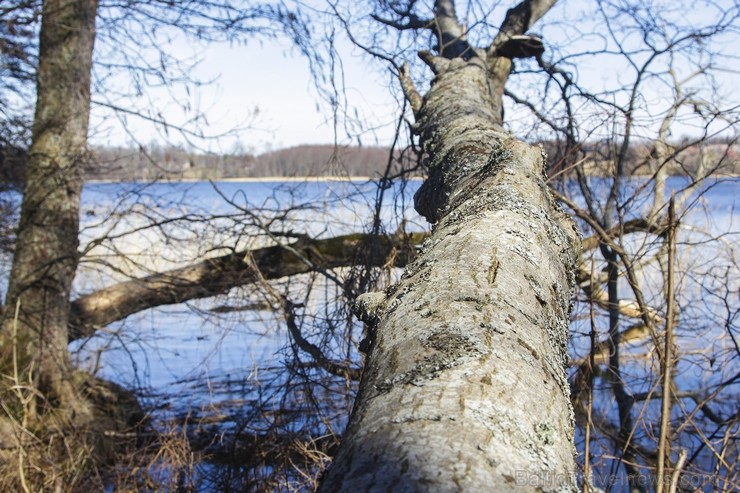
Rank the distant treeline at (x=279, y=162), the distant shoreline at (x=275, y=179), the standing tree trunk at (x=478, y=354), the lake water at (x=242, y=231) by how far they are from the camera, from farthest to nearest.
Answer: the lake water at (x=242, y=231) < the distant shoreline at (x=275, y=179) < the distant treeline at (x=279, y=162) < the standing tree trunk at (x=478, y=354)

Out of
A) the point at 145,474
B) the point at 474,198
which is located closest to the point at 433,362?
the point at 474,198

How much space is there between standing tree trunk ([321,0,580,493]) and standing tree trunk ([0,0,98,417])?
473 centimetres

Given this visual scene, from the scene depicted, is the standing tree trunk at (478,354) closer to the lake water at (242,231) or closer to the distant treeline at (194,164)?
the lake water at (242,231)

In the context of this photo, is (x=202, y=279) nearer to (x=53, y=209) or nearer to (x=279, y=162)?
(x=279, y=162)

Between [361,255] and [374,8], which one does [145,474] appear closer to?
[361,255]

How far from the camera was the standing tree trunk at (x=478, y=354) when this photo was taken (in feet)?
2.95

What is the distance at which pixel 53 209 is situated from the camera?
5965 millimetres

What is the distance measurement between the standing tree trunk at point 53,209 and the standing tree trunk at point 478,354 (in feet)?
15.5

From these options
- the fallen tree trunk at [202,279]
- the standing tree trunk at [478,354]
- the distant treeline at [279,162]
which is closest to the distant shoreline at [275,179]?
the distant treeline at [279,162]

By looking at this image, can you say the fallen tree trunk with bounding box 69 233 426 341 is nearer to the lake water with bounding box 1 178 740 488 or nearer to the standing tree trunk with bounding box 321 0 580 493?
the lake water with bounding box 1 178 740 488

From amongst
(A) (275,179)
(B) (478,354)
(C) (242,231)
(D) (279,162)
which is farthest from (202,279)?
(B) (478,354)

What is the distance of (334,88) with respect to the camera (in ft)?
15.2

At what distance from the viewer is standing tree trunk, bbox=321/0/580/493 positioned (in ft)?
2.95

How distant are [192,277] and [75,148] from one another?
1616mm
